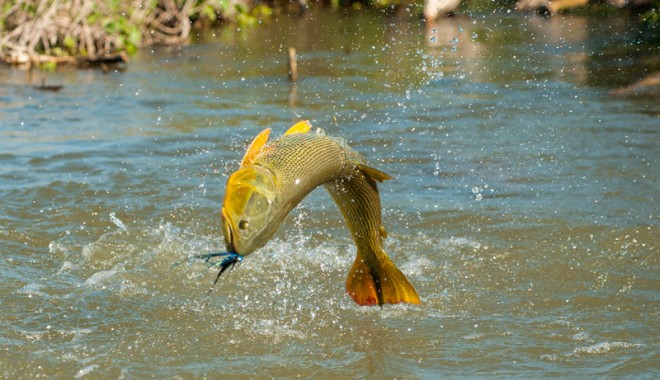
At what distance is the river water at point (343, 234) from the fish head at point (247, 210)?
5.07ft

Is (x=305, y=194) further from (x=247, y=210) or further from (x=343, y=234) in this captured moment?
(x=343, y=234)

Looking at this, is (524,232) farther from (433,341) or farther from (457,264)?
(433,341)

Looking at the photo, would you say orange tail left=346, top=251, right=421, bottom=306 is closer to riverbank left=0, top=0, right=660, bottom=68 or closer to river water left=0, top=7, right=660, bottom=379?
river water left=0, top=7, right=660, bottom=379

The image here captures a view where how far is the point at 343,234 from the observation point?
23.0 feet

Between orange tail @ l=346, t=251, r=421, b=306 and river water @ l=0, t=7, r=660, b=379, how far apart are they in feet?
2.14

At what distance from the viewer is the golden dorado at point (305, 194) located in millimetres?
2881

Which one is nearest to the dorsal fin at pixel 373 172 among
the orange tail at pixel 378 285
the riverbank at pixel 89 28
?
the orange tail at pixel 378 285

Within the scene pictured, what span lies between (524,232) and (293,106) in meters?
5.82

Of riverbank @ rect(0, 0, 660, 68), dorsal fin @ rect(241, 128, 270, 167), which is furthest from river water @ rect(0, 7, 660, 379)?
riverbank @ rect(0, 0, 660, 68)

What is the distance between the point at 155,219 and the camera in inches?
292

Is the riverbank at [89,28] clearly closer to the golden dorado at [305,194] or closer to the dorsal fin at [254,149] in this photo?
the golden dorado at [305,194]

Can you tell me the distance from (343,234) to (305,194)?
3749mm

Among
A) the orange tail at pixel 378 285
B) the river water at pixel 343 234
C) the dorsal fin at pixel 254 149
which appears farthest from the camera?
the river water at pixel 343 234

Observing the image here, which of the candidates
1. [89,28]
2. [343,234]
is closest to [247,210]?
[343,234]
